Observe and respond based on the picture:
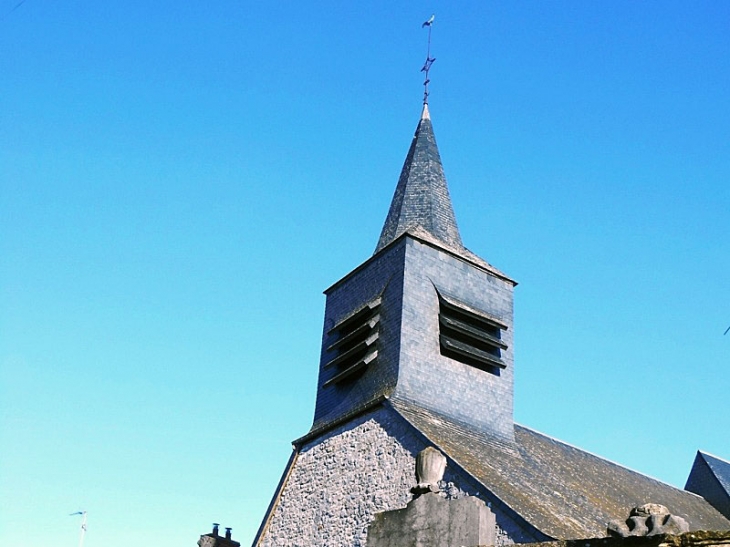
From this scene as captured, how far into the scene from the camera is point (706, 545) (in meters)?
3.43

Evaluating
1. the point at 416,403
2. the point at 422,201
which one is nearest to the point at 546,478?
the point at 416,403

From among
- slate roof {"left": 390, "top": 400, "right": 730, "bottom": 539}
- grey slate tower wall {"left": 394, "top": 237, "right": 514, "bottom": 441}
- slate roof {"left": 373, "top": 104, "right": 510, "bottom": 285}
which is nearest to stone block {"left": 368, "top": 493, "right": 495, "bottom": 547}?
slate roof {"left": 390, "top": 400, "right": 730, "bottom": 539}

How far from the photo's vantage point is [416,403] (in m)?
13.3

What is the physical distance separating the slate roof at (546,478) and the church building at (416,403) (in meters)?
0.04

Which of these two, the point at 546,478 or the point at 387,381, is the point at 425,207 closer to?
the point at 387,381

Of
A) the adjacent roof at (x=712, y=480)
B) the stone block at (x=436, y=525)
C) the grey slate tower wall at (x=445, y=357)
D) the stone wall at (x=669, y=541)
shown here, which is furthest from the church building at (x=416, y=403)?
the stone wall at (x=669, y=541)

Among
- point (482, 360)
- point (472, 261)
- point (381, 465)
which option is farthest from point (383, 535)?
point (472, 261)

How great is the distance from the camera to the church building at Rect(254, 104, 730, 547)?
12.3m

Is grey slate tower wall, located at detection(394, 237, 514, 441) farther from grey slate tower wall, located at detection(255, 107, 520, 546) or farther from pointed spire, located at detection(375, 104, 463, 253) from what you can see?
pointed spire, located at detection(375, 104, 463, 253)

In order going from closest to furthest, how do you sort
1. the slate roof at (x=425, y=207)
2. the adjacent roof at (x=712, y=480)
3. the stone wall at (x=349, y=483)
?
1. the stone wall at (x=349, y=483)
2. the slate roof at (x=425, y=207)
3. the adjacent roof at (x=712, y=480)

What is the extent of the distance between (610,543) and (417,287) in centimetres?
1070

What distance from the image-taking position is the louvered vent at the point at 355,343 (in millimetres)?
14256

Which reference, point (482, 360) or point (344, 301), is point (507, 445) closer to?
point (482, 360)

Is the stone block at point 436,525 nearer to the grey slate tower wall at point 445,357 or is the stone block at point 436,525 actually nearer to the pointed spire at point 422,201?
the grey slate tower wall at point 445,357
